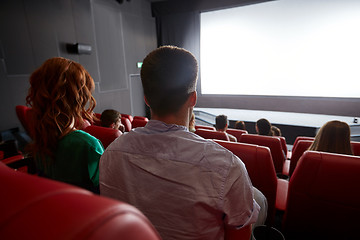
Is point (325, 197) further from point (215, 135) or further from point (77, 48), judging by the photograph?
point (77, 48)

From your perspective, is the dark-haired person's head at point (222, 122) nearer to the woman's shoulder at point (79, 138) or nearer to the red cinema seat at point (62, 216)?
the woman's shoulder at point (79, 138)

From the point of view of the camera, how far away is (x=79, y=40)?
568 centimetres

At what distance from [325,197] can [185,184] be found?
133 cm

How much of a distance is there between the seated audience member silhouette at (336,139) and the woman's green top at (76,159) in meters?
2.11

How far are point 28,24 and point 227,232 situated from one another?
575 centimetres

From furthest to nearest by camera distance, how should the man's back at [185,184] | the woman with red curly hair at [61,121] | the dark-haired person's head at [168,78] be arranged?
the woman with red curly hair at [61,121] < the dark-haired person's head at [168,78] < the man's back at [185,184]

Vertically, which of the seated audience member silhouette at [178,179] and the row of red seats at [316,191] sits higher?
the seated audience member silhouette at [178,179]

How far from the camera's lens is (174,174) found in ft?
2.49

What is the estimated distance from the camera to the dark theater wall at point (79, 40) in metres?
4.29

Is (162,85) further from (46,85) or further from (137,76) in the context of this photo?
(137,76)

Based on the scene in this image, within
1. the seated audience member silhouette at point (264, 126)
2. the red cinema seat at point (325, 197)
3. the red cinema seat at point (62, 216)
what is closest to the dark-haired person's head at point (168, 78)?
the red cinema seat at point (62, 216)

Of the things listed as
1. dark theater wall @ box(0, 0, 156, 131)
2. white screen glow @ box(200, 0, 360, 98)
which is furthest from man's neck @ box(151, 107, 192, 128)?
white screen glow @ box(200, 0, 360, 98)

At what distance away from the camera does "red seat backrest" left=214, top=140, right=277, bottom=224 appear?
1641 mm

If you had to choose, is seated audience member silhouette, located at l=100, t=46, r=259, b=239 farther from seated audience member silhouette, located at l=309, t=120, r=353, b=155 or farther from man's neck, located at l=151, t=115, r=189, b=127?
seated audience member silhouette, located at l=309, t=120, r=353, b=155
